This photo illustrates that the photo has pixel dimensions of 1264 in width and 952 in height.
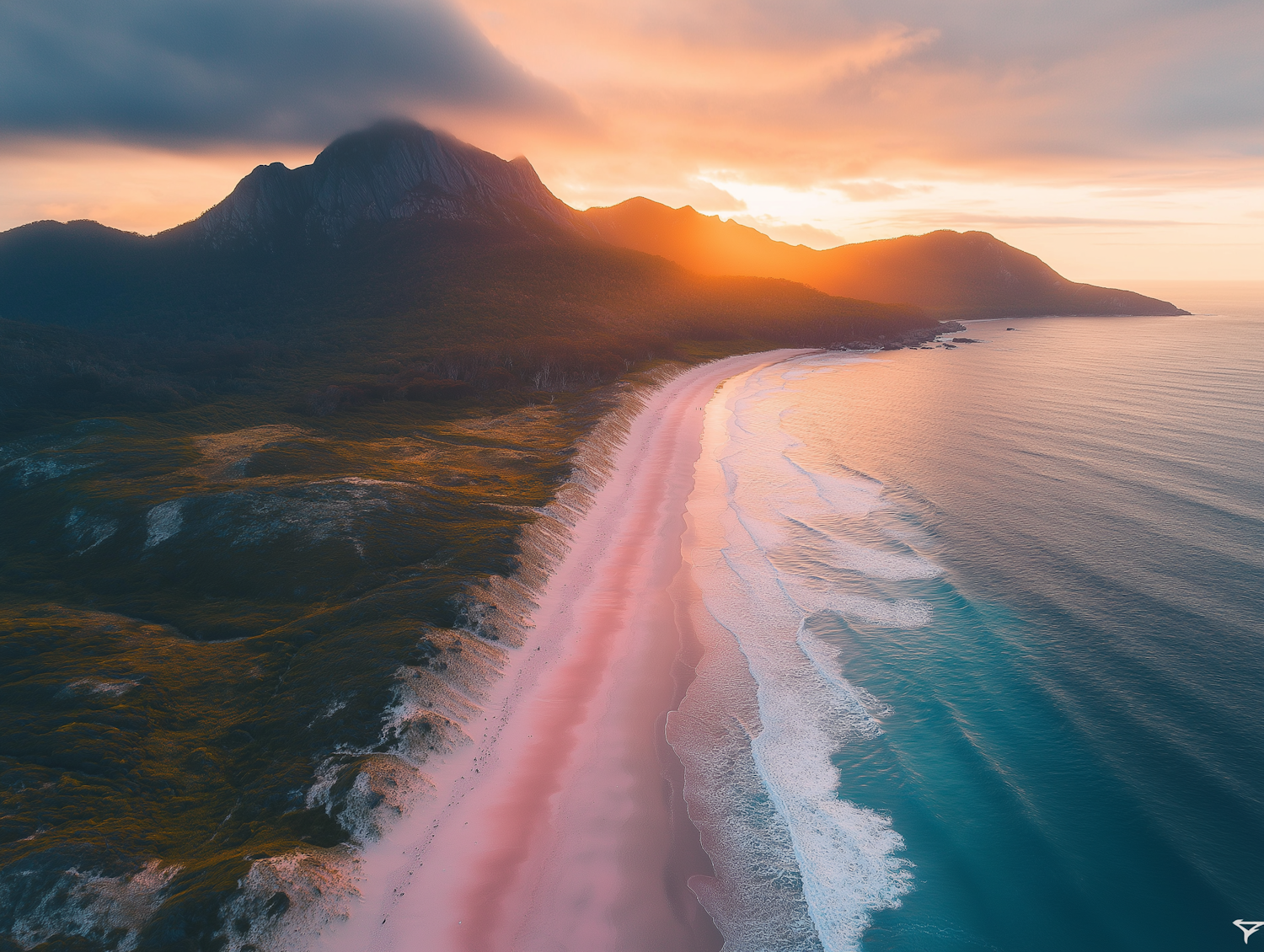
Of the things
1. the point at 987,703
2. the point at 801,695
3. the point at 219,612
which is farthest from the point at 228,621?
the point at 987,703

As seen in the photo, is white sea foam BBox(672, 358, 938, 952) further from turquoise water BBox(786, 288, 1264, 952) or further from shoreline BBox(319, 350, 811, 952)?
shoreline BBox(319, 350, 811, 952)

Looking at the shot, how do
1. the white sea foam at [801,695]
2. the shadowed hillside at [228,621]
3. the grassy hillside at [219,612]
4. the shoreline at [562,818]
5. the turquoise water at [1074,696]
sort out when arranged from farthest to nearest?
1. the white sea foam at [801,695]
2. the turquoise water at [1074,696]
3. the grassy hillside at [219,612]
4. the shoreline at [562,818]
5. the shadowed hillside at [228,621]

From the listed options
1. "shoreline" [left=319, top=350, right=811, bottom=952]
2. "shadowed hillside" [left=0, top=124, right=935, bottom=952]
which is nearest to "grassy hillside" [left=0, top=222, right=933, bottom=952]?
"shadowed hillside" [left=0, top=124, right=935, bottom=952]

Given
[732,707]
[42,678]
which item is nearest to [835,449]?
[732,707]

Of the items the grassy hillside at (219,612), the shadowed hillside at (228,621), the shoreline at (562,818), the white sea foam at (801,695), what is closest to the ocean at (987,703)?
the white sea foam at (801,695)

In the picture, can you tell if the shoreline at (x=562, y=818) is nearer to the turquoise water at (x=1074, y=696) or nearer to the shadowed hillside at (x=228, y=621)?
the shadowed hillside at (x=228, y=621)

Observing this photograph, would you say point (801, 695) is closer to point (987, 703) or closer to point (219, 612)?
point (987, 703)
